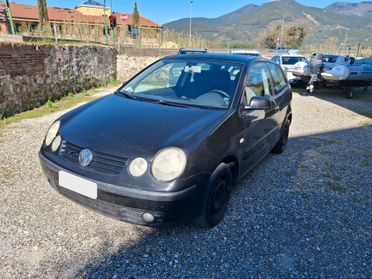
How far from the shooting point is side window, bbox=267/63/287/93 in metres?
4.02

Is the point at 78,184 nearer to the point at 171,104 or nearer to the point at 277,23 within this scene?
the point at 171,104

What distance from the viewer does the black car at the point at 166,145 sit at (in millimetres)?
2059

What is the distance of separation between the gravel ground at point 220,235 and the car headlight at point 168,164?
0.74 metres

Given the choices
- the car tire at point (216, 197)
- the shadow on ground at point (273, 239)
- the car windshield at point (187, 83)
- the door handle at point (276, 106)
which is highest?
the car windshield at point (187, 83)

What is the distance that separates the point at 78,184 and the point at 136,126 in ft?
2.20

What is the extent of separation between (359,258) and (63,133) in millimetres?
2839

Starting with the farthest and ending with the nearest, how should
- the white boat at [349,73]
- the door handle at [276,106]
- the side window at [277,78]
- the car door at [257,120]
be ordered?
the white boat at [349,73] < the side window at [277,78] < the door handle at [276,106] < the car door at [257,120]

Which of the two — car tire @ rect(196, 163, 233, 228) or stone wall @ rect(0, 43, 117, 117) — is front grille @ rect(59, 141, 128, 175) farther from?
stone wall @ rect(0, 43, 117, 117)

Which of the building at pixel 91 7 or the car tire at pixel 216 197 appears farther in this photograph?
the building at pixel 91 7

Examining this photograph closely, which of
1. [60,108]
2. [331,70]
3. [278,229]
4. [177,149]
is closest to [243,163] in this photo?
[278,229]

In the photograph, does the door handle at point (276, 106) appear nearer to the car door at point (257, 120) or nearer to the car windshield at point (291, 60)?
the car door at point (257, 120)

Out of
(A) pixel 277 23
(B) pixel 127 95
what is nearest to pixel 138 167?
(B) pixel 127 95

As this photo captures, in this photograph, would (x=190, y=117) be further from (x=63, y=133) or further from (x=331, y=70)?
(x=331, y=70)

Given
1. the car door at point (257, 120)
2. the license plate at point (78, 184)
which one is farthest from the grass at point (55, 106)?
the car door at point (257, 120)
